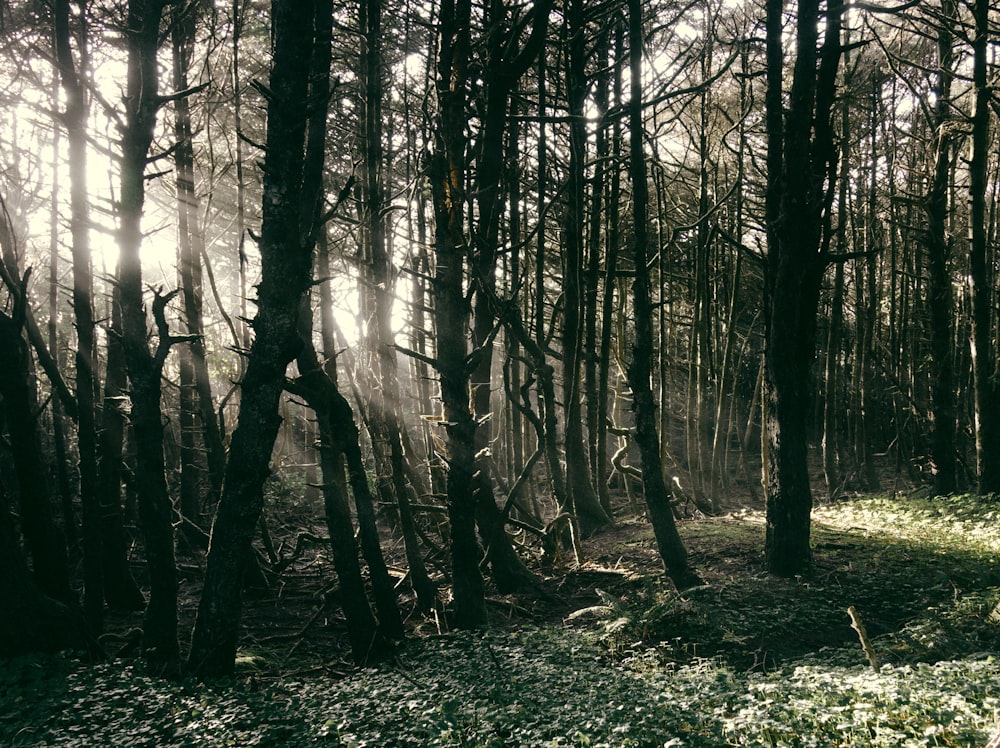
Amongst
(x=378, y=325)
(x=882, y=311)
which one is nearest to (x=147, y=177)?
(x=378, y=325)

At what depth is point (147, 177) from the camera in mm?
7348

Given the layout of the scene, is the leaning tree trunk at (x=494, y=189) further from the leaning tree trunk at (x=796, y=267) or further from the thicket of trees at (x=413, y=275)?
the leaning tree trunk at (x=796, y=267)

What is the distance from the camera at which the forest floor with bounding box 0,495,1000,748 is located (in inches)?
183

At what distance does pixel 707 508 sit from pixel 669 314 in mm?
5066

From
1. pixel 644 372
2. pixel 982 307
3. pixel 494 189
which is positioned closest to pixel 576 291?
pixel 644 372

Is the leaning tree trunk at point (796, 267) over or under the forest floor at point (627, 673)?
over

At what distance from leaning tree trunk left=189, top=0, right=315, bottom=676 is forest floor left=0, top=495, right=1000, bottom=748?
68 centimetres

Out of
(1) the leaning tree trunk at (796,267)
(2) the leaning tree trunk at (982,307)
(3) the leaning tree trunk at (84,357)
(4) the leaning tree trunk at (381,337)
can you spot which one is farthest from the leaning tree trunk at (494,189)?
(2) the leaning tree trunk at (982,307)

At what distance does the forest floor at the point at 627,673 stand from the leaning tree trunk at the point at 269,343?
0.68 m

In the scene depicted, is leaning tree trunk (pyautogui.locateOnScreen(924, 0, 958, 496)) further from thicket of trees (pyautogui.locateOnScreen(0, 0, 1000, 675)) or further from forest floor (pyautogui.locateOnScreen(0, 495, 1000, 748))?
forest floor (pyautogui.locateOnScreen(0, 495, 1000, 748))

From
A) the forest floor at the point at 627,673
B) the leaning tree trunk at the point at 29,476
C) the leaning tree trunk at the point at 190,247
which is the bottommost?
the forest floor at the point at 627,673

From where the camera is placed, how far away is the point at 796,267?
9.13 meters

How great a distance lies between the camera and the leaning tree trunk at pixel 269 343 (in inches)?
258

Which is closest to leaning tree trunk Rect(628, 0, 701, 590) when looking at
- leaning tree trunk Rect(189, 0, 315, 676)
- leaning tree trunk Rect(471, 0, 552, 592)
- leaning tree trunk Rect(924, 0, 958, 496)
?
leaning tree trunk Rect(471, 0, 552, 592)
